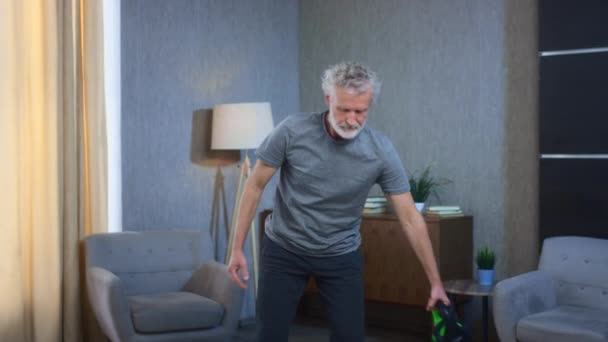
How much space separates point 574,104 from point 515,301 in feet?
4.77

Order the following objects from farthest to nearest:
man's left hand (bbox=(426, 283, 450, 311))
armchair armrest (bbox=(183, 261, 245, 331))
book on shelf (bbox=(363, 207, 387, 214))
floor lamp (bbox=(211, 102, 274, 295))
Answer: book on shelf (bbox=(363, 207, 387, 214)) < floor lamp (bbox=(211, 102, 274, 295)) < armchair armrest (bbox=(183, 261, 245, 331)) < man's left hand (bbox=(426, 283, 450, 311))

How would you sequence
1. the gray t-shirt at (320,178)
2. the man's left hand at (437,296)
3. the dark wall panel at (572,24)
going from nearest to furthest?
the man's left hand at (437,296), the gray t-shirt at (320,178), the dark wall panel at (572,24)

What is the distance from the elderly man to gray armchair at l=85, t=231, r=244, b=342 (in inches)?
50.8

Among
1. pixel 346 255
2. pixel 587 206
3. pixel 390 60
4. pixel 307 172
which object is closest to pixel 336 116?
pixel 307 172

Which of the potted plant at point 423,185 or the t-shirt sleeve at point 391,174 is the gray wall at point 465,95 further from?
the t-shirt sleeve at point 391,174

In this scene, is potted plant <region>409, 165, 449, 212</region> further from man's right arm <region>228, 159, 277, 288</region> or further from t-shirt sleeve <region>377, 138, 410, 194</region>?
man's right arm <region>228, 159, 277, 288</region>

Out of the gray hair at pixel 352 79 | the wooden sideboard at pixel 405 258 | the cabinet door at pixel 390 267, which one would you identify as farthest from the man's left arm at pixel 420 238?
the cabinet door at pixel 390 267

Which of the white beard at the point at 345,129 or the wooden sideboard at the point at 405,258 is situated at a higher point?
the white beard at the point at 345,129

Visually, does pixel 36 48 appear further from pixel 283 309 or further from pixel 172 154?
pixel 283 309

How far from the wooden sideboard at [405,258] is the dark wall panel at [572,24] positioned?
125cm

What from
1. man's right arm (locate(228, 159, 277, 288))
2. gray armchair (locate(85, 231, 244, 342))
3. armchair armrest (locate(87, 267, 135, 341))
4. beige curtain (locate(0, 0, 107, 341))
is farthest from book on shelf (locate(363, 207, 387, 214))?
man's right arm (locate(228, 159, 277, 288))

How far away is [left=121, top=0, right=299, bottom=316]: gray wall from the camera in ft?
15.9

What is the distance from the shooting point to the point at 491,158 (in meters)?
5.14

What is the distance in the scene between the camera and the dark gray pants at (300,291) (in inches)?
105
